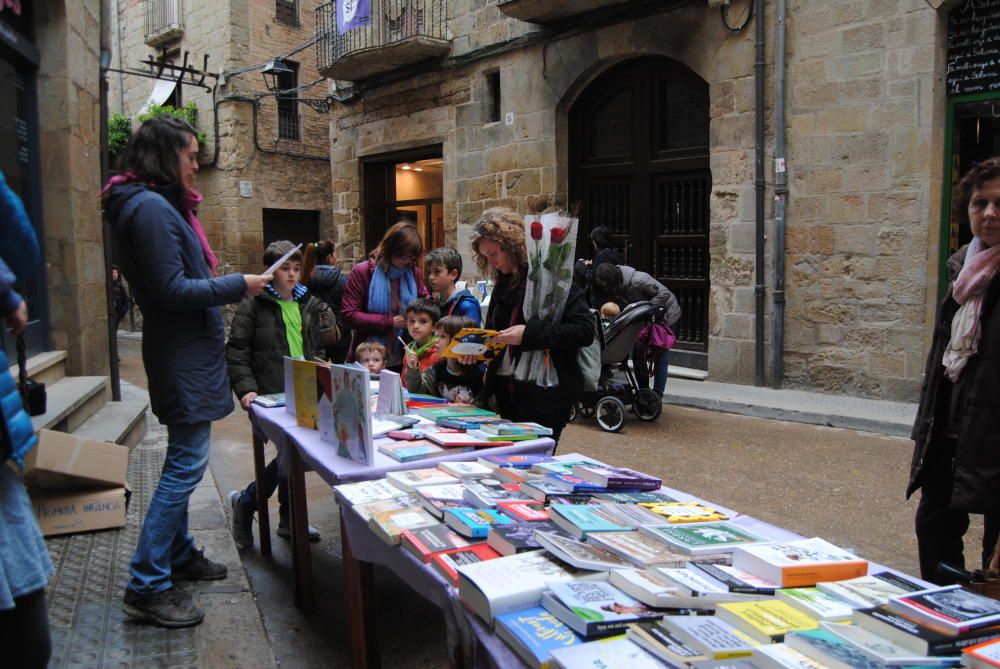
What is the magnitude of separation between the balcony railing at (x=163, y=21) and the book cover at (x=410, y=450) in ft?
68.0

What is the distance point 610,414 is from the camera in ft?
23.5

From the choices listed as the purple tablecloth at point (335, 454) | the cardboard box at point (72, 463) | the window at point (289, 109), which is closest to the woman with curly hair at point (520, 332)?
the purple tablecloth at point (335, 454)

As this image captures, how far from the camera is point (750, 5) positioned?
28.4ft

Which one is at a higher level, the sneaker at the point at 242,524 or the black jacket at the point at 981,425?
the black jacket at the point at 981,425

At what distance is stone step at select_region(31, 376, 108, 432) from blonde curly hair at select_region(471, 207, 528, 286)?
278 cm

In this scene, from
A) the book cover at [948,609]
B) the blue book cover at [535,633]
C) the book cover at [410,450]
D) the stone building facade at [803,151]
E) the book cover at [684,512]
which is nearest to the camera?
the book cover at [948,609]

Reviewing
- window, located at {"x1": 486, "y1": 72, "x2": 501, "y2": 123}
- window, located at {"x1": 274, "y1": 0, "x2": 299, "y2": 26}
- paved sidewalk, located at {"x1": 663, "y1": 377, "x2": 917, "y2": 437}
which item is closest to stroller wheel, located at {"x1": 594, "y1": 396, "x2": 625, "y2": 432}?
paved sidewalk, located at {"x1": 663, "y1": 377, "x2": 917, "y2": 437}

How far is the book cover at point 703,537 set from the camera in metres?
1.84

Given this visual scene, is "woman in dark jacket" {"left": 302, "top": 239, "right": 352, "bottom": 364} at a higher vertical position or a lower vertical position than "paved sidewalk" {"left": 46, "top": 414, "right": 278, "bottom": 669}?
higher

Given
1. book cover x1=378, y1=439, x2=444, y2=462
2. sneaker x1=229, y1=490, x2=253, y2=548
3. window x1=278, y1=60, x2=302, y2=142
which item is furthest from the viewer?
window x1=278, y1=60, x2=302, y2=142

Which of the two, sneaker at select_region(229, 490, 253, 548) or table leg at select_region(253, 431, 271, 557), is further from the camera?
sneaker at select_region(229, 490, 253, 548)

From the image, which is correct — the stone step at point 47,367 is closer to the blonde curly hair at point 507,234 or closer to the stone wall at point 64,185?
the stone wall at point 64,185

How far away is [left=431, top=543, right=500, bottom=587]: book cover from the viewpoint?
1841 mm

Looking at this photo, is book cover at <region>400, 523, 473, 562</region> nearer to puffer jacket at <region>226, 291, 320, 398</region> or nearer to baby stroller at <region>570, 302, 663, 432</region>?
puffer jacket at <region>226, 291, 320, 398</region>
